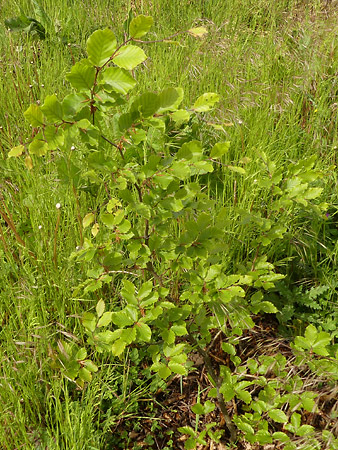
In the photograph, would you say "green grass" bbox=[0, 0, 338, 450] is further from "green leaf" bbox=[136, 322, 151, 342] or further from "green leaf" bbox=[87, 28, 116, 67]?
"green leaf" bbox=[136, 322, 151, 342]

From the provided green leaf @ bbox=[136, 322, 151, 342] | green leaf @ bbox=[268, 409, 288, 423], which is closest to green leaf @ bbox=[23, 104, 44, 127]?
green leaf @ bbox=[136, 322, 151, 342]

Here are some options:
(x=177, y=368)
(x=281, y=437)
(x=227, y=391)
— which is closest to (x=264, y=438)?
(x=281, y=437)

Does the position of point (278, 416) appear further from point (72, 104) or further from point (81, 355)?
point (72, 104)

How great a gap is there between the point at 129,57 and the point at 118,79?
0.05 meters

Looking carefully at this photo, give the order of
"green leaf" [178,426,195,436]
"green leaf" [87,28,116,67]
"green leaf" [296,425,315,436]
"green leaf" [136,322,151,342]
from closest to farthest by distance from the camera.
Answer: "green leaf" [87,28,116,67], "green leaf" [136,322,151,342], "green leaf" [296,425,315,436], "green leaf" [178,426,195,436]

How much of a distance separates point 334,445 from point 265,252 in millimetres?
844

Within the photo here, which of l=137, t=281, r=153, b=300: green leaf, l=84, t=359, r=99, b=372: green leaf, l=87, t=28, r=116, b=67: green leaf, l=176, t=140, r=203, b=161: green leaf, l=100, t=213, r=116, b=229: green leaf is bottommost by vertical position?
l=84, t=359, r=99, b=372: green leaf

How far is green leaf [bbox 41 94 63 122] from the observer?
2.96 ft

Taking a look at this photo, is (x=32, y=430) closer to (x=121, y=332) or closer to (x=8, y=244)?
(x=121, y=332)

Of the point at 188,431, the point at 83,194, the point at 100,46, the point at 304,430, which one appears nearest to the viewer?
the point at 100,46

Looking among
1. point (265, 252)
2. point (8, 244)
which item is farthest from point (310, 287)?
point (8, 244)

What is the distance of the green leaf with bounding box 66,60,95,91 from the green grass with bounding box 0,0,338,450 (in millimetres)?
219

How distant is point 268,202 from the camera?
1902mm

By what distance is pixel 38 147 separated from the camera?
0.95m
